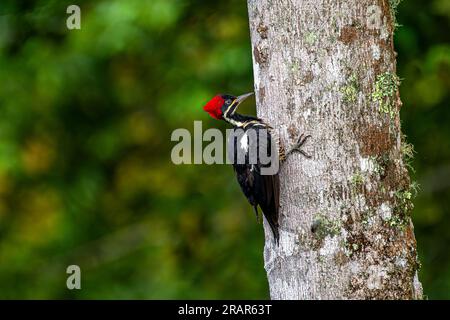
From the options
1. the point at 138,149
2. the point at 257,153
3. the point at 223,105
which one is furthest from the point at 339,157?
the point at 138,149

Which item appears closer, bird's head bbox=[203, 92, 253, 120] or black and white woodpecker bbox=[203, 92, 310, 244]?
black and white woodpecker bbox=[203, 92, 310, 244]

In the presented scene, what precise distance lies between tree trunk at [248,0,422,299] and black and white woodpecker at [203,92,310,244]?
5 cm

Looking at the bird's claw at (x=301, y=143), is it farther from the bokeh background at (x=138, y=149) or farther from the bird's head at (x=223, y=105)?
the bokeh background at (x=138, y=149)

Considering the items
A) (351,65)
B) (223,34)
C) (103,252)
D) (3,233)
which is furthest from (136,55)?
(351,65)

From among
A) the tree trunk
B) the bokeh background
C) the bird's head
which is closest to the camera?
the tree trunk

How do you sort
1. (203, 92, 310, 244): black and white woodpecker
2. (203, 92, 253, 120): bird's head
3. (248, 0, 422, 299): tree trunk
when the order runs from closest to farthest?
(248, 0, 422, 299): tree trunk < (203, 92, 310, 244): black and white woodpecker < (203, 92, 253, 120): bird's head

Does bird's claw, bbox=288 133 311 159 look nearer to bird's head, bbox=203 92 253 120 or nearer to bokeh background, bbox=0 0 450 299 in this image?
bird's head, bbox=203 92 253 120

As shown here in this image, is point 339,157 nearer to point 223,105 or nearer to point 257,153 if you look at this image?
point 257,153

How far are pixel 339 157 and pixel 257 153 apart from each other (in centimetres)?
58

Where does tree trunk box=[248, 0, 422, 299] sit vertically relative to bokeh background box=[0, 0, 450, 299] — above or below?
below

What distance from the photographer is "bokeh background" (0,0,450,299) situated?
19.8 ft

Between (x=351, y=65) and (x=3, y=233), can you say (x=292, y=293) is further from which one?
(x=3, y=233)

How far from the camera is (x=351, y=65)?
3367 millimetres

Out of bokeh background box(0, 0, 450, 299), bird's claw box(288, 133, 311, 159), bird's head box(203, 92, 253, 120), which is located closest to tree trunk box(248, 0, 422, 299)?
bird's claw box(288, 133, 311, 159)
